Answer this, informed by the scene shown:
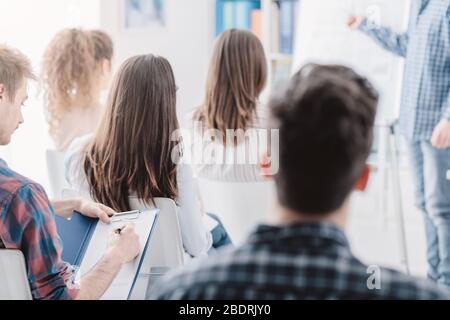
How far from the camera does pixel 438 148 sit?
210 centimetres

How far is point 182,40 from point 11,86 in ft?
6.91

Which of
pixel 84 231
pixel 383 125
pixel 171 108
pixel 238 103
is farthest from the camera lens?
pixel 383 125

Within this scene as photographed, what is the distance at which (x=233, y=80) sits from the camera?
2107 millimetres

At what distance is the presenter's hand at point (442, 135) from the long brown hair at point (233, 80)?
0.56m

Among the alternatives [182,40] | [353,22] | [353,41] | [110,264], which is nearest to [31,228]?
[110,264]

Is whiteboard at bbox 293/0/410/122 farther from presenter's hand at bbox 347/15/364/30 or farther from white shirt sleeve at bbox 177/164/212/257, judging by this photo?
white shirt sleeve at bbox 177/164/212/257

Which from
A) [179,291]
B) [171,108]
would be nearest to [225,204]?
[171,108]


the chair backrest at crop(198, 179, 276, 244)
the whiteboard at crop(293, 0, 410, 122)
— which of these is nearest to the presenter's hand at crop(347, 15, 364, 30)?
the whiteboard at crop(293, 0, 410, 122)

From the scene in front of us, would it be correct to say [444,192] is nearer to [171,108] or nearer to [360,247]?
[360,247]

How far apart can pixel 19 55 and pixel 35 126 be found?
1144mm

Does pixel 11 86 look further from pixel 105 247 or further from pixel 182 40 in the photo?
pixel 182 40

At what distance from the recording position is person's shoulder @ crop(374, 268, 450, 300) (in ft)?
2.40

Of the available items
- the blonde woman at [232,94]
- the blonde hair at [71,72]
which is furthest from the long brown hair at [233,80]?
the blonde hair at [71,72]

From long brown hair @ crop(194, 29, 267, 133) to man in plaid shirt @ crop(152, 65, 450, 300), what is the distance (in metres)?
1.29
